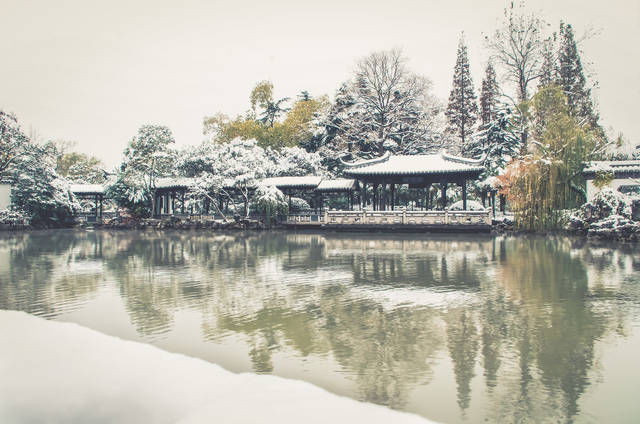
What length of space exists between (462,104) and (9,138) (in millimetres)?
34443

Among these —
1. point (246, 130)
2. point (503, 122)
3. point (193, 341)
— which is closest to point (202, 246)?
point (193, 341)

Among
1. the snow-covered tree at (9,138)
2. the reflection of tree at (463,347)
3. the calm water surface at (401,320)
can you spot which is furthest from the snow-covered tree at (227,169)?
the reflection of tree at (463,347)

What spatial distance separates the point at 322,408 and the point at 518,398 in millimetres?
1642

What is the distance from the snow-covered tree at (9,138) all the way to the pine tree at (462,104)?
32.6 m

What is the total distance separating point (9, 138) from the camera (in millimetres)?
32906

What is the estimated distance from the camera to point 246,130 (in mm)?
41844

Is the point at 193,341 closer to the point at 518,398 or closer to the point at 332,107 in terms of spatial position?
the point at 518,398

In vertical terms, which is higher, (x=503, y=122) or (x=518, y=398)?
(x=503, y=122)

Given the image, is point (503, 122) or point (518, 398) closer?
point (518, 398)

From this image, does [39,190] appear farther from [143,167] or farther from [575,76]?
[575,76]

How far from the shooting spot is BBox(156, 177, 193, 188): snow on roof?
31.2 metres

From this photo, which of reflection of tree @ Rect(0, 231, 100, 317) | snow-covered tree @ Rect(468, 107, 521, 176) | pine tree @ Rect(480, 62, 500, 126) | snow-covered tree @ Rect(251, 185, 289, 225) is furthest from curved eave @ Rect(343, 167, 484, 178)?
pine tree @ Rect(480, 62, 500, 126)

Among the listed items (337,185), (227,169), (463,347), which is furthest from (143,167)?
(463,347)

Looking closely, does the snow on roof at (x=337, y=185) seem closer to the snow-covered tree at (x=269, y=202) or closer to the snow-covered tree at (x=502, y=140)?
the snow-covered tree at (x=269, y=202)
